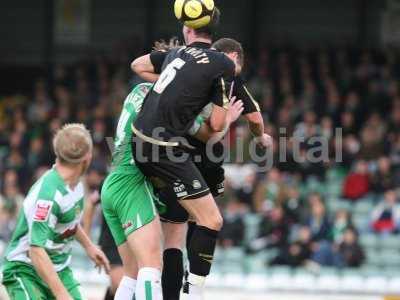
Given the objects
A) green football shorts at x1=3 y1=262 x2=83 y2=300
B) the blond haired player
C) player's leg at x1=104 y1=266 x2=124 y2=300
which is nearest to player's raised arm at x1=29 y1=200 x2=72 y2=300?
the blond haired player

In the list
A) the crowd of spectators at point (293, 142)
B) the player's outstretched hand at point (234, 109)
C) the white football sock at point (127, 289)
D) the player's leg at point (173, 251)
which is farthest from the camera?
the crowd of spectators at point (293, 142)

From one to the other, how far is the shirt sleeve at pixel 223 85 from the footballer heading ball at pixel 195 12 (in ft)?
1.01

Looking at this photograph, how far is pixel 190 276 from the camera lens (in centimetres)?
692

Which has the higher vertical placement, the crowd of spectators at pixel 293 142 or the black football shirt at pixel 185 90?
the black football shirt at pixel 185 90

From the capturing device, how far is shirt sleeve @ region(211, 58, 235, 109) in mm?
6828

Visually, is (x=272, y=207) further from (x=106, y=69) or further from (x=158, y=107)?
(x=158, y=107)

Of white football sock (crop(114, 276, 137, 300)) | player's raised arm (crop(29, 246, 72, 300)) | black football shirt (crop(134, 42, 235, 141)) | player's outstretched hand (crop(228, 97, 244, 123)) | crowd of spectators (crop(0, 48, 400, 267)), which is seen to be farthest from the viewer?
crowd of spectators (crop(0, 48, 400, 267))

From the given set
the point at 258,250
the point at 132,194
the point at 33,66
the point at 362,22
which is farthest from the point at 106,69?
the point at 132,194

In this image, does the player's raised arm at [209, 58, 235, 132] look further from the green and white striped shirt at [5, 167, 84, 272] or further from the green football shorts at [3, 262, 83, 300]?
the green football shorts at [3, 262, 83, 300]

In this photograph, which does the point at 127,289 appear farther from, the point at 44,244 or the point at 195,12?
the point at 195,12

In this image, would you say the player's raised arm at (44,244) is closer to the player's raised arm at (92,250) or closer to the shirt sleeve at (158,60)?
the player's raised arm at (92,250)

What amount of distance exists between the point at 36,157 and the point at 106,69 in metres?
4.25

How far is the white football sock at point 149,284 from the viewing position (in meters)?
6.82

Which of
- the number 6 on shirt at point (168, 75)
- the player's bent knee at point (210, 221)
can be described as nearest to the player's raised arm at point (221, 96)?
the number 6 on shirt at point (168, 75)
